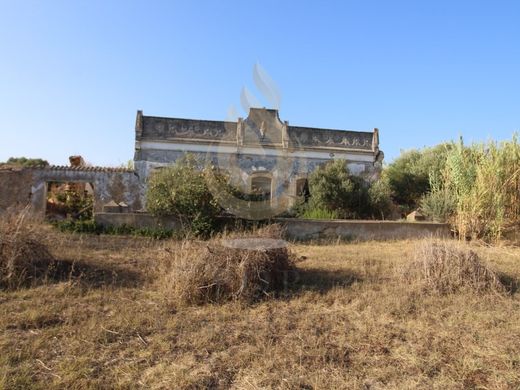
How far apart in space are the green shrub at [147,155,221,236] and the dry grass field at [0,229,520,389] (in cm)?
401

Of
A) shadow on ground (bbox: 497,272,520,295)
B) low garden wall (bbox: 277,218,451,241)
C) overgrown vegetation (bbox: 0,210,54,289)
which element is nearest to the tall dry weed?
overgrown vegetation (bbox: 0,210,54,289)

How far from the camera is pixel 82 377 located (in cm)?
268

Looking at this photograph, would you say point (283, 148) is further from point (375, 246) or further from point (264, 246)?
point (264, 246)

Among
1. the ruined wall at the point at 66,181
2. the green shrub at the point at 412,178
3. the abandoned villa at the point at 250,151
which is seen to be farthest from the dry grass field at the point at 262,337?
the green shrub at the point at 412,178

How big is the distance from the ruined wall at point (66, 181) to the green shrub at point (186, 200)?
15.1 feet

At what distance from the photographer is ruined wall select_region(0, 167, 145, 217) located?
13.7 meters

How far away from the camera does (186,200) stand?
9.45m

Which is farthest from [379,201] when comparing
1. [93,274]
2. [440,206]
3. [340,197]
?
[93,274]

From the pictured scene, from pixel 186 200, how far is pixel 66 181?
7.28 m

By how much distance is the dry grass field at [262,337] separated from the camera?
2734mm

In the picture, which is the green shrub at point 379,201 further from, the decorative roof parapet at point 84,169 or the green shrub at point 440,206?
the decorative roof parapet at point 84,169

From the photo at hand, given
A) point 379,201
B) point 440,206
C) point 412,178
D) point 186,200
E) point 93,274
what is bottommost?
point 93,274

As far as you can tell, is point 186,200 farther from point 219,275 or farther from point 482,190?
point 482,190

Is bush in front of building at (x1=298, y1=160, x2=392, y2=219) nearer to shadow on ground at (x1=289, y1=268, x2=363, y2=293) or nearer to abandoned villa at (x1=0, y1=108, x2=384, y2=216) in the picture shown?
abandoned villa at (x1=0, y1=108, x2=384, y2=216)
